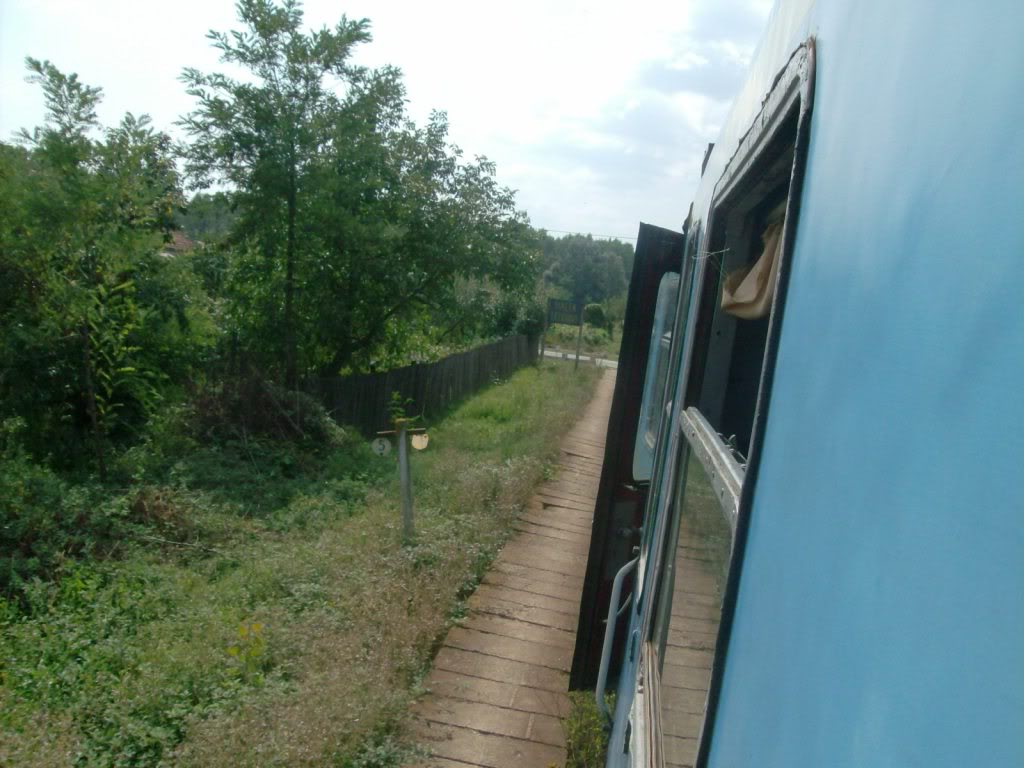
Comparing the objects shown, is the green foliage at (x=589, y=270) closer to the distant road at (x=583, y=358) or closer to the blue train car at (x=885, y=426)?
the distant road at (x=583, y=358)

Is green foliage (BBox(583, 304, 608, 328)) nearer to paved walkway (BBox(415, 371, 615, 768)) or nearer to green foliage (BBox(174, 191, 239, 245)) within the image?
green foliage (BBox(174, 191, 239, 245))

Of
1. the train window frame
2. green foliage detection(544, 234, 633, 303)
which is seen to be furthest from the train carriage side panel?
green foliage detection(544, 234, 633, 303)

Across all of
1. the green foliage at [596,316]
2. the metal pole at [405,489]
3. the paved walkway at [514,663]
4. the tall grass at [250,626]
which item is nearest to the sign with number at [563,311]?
the green foliage at [596,316]

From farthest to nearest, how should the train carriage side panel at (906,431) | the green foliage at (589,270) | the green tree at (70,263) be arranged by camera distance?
the green foliage at (589,270) < the green tree at (70,263) < the train carriage side panel at (906,431)

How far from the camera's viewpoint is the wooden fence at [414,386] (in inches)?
483

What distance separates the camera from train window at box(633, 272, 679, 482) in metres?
3.30

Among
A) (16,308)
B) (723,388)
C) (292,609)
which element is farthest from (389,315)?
(723,388)

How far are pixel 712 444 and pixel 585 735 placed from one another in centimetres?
307

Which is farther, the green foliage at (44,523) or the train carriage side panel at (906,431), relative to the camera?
the green foliage at (44,523)

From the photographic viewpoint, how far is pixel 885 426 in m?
0.62

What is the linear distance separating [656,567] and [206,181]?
10.1 m

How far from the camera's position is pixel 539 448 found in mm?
10781

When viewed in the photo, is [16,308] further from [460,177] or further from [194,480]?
[460,177]

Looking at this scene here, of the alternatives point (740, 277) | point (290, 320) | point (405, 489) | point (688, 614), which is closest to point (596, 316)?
point (290, 320)
